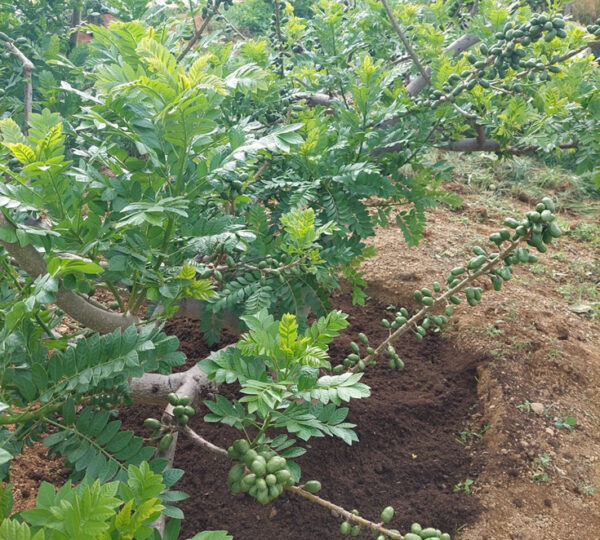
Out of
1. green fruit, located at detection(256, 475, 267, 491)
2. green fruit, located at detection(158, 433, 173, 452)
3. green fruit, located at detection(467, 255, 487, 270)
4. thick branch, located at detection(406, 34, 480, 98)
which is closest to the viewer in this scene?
green fruit, located at detection(256, 475, 267, 491)

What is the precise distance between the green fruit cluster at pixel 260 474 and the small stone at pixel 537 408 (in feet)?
4.98

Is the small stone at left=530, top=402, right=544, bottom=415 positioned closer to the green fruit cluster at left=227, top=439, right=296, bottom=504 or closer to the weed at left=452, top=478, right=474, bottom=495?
the weed at left=452, top=478, right=474, bottom=495

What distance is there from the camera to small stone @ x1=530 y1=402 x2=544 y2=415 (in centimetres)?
228

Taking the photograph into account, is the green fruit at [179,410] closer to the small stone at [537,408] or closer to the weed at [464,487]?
the weed at [464,487]

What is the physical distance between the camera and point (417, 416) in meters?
2.30

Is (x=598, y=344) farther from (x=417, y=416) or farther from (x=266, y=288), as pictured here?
(x=266, y=288)

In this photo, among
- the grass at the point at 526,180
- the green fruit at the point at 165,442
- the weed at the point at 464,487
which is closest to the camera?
the green fruit at the point at 165,442

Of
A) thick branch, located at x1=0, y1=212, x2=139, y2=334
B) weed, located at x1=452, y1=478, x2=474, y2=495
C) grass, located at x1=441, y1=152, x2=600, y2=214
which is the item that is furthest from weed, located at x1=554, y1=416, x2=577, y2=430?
grass, located at x1=441, y1=152, x2=600, y2=214

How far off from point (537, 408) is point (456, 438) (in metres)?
0.38

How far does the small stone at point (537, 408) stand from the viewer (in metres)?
2.28

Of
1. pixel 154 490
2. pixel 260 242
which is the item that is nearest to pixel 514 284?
pixel 260 242

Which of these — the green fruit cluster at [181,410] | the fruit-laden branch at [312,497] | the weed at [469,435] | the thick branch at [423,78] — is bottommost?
the weed at [469,435]

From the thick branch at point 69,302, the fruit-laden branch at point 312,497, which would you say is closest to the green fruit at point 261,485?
the fruit-laden branch at point 312,497

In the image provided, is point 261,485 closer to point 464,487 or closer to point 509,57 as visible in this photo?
point 464,487
